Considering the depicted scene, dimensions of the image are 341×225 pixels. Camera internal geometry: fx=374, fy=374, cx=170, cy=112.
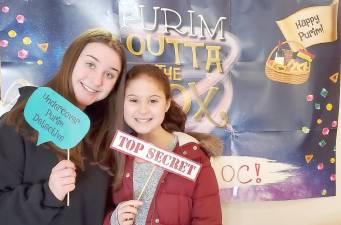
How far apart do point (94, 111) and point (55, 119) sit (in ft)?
0.58

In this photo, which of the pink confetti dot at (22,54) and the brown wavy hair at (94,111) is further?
the pink confetti dot at (22,54)

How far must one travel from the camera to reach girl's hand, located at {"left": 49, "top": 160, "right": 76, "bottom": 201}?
33.6 inches

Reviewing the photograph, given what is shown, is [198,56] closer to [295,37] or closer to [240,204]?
[295,37]

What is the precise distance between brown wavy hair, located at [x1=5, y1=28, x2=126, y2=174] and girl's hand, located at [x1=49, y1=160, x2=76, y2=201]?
0.21 ft

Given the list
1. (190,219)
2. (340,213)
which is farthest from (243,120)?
(340,213)

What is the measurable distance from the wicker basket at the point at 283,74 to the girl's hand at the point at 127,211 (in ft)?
→ 2.20

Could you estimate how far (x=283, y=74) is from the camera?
1.33 m

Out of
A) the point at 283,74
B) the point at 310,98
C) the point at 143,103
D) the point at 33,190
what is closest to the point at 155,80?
the point at 143,103

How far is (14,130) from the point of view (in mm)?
894

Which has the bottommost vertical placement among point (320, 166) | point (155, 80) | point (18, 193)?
point (320, 166)

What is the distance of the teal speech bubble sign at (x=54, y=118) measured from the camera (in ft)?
2.87

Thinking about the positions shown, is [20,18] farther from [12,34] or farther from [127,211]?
[127,211]

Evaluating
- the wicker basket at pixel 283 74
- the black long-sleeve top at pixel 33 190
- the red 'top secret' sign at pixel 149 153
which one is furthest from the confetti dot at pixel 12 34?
the wicker basket at pixel 283 74

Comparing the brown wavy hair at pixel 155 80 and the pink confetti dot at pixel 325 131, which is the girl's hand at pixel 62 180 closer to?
the brown wavy hair at pixel 155 80
